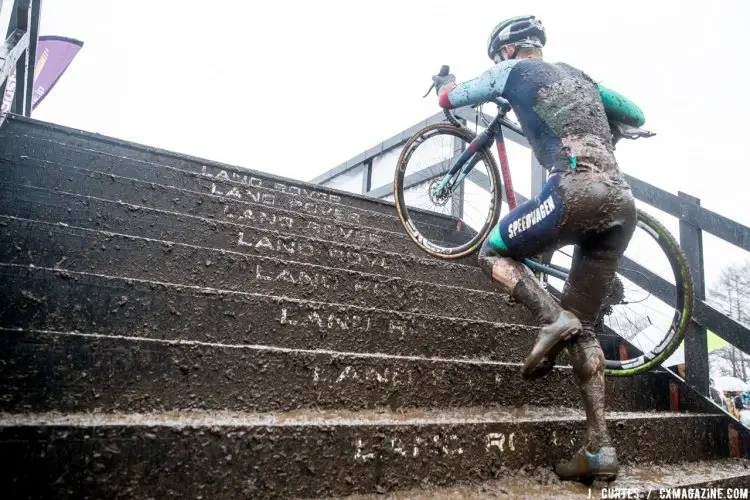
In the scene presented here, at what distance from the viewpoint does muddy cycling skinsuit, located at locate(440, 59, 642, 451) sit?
1970mm

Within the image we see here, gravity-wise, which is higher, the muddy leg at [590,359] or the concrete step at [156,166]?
the concrete step at [156,166]

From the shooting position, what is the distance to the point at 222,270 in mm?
2586

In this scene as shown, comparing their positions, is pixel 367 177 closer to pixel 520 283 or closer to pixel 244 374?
pixel 520 283

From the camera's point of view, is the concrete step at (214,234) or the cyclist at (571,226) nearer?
the cyclist at (571,226)

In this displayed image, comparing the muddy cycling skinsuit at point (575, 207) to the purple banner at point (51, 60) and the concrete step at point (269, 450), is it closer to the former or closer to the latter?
the concrete step at point (269, 450)

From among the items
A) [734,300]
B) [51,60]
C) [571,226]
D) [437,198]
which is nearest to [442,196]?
[437,198]

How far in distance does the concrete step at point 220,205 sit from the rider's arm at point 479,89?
1435 millimetres

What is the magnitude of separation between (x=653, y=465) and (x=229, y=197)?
11.3ft

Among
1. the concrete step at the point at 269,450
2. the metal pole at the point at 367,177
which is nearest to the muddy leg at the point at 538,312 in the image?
the concrete step at the point at 269,450

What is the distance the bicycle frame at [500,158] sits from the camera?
9.60ft

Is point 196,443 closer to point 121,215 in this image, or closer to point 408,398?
point 408,398

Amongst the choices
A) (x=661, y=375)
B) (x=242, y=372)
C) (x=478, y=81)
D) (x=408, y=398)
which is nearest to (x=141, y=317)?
(x=242, y=372)

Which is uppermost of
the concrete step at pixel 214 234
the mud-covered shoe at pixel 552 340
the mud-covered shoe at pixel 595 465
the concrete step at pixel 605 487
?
the concrete step at pixel 214 234

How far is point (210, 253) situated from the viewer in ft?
8.40
